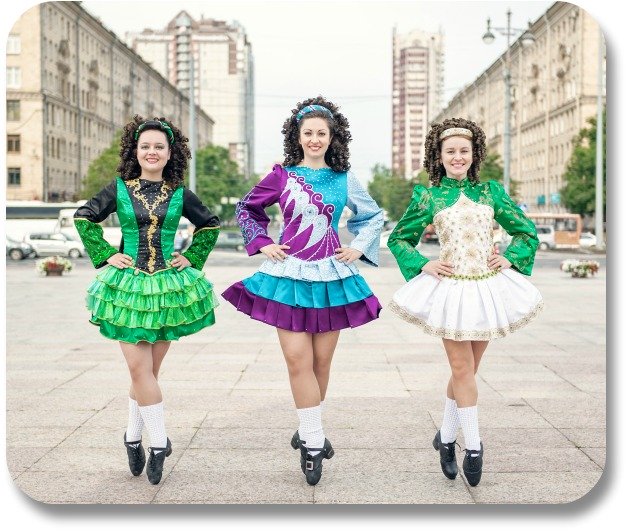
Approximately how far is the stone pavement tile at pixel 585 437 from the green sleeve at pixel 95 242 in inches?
126

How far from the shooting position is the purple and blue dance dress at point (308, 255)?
542cm

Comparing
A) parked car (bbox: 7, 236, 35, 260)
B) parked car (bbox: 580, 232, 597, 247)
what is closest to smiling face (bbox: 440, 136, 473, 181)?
parked car (bbox: 7, 236, 35, 260)

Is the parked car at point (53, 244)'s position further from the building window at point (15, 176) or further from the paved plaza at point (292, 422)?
the paved plaza at point (292, 422)

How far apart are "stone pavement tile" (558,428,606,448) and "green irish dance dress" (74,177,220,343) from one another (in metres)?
2.58

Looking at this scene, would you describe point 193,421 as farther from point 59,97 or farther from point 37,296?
point 59,97

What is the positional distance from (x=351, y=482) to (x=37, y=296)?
17275 mm

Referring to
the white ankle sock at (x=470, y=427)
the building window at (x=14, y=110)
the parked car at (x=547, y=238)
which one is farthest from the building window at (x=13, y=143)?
the white ankle sock at (x=470, y=427)

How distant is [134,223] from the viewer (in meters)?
5.44

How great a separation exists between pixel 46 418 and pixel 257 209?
2589 mm

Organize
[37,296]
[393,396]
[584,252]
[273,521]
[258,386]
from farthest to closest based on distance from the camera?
[584,252], [37,296], [258,386], [393,396], [273,521]

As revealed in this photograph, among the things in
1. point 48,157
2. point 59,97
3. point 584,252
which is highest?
point 59,97

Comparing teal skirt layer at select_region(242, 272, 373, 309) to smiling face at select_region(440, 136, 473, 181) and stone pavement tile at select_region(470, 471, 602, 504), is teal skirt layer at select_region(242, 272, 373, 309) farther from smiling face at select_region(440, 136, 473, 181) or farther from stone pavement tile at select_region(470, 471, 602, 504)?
stone pavement tile at select_region(470, 471, 602, 504)

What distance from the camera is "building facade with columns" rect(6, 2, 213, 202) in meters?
62.3

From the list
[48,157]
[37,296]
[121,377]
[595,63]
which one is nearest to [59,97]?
[48,157]
